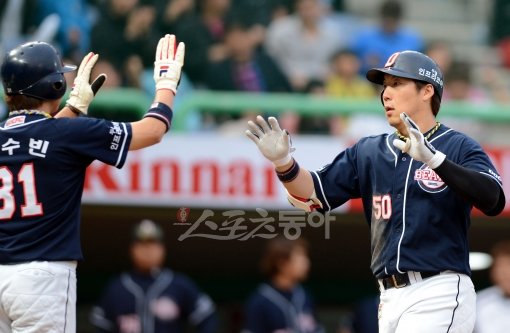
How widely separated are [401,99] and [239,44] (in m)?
4.93

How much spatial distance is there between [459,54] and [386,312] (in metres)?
7.53

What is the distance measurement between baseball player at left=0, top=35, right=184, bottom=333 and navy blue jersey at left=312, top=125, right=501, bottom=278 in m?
1.11

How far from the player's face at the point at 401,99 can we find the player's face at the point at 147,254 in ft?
13.9

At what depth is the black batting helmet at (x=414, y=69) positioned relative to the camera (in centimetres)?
539

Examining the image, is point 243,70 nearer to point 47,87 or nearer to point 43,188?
point 47,87

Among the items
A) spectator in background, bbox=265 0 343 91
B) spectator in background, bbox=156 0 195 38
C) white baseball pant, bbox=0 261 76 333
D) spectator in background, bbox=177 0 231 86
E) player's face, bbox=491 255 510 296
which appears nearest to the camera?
white baseball pant, bbox=0 261 76 333

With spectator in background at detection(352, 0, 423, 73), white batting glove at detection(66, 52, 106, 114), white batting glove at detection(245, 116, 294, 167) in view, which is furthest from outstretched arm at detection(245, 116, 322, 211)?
spectator in background at detection(352, 0, 423, 73)

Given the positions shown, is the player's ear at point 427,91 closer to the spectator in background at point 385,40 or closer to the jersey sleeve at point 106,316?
the jersey sleeve at point 106,316

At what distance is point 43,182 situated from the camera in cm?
517

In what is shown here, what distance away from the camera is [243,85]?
33.6ft

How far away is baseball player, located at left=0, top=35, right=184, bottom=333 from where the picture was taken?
5074 mm

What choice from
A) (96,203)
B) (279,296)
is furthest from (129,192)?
(279,296)

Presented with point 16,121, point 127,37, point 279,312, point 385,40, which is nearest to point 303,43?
point 385,40

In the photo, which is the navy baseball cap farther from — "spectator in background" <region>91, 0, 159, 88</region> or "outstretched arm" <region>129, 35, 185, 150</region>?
"outstretched arm" <region>129, 35, 185, 150</region>
